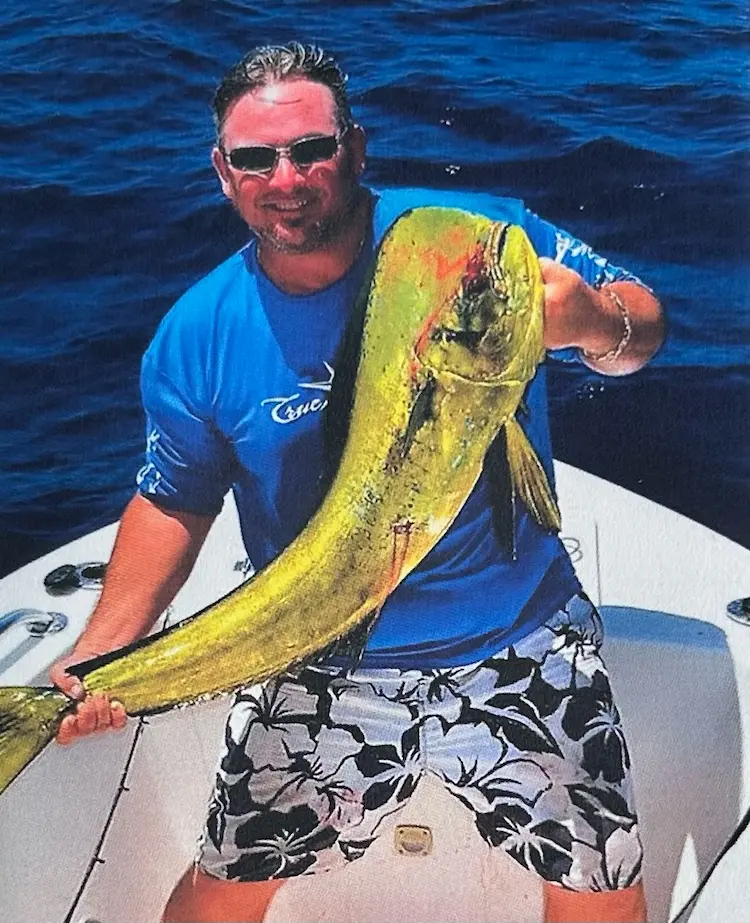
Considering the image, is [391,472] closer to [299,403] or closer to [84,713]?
[299,403]

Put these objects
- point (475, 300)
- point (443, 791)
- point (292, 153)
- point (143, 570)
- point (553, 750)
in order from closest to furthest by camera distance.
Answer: point (475, 300) < point (292, 153) < point (553, 750) < point (143, 570) < point (443, 791)

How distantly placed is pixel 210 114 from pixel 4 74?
1.77ft

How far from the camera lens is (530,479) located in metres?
1.99

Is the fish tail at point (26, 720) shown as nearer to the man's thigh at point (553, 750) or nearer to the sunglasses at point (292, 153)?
the man's thigh at point (553, 750)

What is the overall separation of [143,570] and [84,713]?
0.28m

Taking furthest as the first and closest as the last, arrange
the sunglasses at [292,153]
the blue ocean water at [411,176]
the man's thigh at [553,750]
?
the blue ocean water at [411,176] < the man's thigh at [553,750] < the sunglasses at [292,153]

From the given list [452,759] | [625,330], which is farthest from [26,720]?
[625,330]

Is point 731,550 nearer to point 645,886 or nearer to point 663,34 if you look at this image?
point 645,886

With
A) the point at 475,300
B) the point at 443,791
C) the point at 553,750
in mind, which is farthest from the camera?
the point at 443,791

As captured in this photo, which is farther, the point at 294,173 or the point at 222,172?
the point at 222,172

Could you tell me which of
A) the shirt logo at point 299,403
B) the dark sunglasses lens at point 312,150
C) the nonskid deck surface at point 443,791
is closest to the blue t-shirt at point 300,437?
the shirt logo at point 299,403

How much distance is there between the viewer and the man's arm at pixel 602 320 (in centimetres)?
187

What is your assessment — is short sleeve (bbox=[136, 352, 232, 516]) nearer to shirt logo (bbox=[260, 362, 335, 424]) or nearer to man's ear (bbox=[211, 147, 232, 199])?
shirt logo (bbox=[260, 362, 335, 424])

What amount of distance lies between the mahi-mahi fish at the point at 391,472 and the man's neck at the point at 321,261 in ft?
0.17
